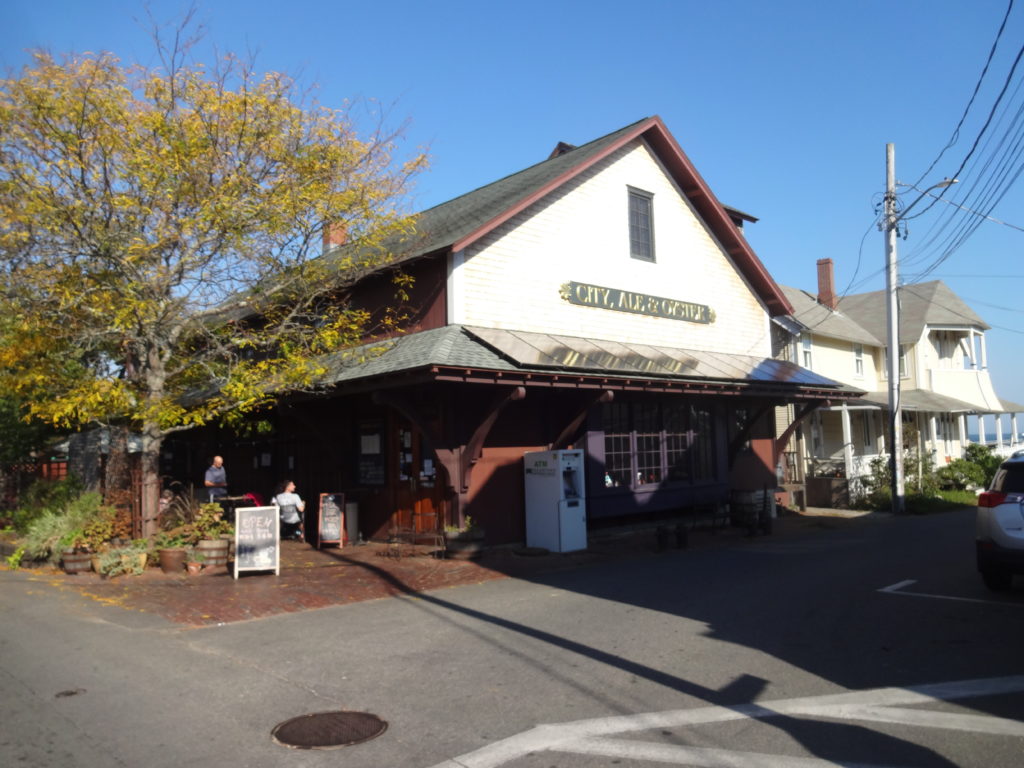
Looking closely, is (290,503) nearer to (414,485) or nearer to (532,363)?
(414,485)

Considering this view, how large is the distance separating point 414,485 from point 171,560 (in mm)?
4291

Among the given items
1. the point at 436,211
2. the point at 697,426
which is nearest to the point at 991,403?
the point at 697,426

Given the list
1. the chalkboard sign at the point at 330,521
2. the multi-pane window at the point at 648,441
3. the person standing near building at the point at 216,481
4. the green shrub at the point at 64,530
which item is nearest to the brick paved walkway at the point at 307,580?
the chalkboard sign at the point at 330,521

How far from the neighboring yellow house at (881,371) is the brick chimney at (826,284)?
0.04 meters

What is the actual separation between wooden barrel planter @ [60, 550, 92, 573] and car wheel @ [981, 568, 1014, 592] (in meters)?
12.6

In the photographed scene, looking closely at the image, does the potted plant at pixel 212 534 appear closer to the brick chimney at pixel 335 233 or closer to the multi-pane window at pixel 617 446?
the brick chimney at pixel 335 233

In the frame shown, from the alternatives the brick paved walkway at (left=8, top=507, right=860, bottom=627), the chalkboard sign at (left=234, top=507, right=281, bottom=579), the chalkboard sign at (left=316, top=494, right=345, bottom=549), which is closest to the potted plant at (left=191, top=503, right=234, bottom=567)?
the brick paved walkway at (left=8, top=507, right=860, bottom=627)

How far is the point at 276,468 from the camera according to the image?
1823cm

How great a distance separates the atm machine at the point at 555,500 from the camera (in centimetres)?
1388

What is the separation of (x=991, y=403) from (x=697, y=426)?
78.9 feet

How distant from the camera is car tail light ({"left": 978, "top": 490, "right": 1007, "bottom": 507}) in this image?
9.04 m

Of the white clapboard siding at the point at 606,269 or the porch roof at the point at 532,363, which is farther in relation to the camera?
the white clapboard siding at the point at 606,269

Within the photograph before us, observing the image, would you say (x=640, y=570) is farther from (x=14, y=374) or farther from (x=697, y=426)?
(x=14, y=374)

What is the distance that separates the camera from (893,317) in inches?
835
